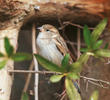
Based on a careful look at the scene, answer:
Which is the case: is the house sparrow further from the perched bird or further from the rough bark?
the rough bark

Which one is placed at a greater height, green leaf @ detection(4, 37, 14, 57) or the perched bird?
green leaf @ detection(4, 37, 14, 57)

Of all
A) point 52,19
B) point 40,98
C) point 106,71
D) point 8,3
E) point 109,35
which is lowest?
point 40,98

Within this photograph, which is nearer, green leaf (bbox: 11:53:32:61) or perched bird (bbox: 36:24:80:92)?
green leaf (bbox: 11:53:32:61)

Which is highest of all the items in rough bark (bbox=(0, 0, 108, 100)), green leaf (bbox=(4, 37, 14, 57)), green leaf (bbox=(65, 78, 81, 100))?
green leaf (bbox=(4, 37, 14, 57))

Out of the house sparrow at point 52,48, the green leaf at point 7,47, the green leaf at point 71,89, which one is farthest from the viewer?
the house sparrow at point 52,48

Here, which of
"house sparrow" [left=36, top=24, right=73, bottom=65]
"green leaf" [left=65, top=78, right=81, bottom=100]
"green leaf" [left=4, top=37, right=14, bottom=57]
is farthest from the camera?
"house sparrow" [left=36, top=24, right=73, bottom=65]

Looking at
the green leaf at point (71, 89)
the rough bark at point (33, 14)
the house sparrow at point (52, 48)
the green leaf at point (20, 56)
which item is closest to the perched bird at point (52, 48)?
the house sparrow at point (52, 48)

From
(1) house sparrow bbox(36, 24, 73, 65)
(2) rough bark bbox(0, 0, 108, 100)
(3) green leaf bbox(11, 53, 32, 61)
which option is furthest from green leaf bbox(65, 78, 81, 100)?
(1) house sparrow bbox(36, 24, 73, 65)

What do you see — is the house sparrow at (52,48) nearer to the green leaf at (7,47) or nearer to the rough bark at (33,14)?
the rough bark at (33,14)

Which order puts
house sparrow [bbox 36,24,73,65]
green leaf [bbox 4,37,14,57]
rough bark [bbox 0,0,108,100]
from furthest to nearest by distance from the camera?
house sparrow [bbox 36,24,73,65]
rough bark [bbox 0,0,108,100]
green leaf [bbox 4,37,14,57]

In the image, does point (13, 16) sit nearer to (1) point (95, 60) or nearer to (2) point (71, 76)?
(1) point (95, 60)

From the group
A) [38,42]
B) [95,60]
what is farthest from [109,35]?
[38,42]
